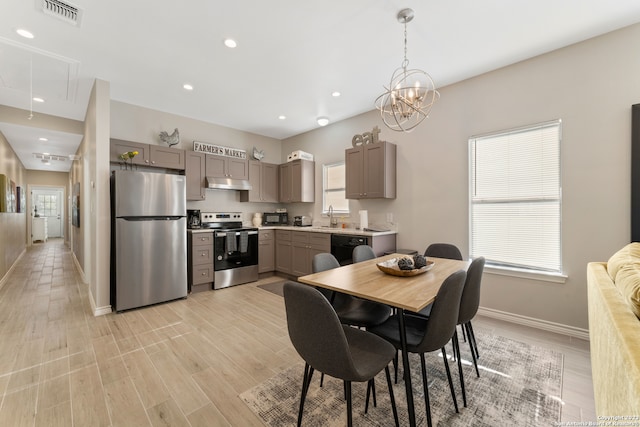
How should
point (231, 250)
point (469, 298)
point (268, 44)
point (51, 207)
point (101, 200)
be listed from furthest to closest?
point (51, 207)
point (231, 250)
point (101, 200)
point (268, 44)
point (469, 298)

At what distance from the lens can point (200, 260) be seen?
411 cm

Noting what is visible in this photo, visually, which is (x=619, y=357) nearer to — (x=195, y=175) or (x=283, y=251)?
(x=283, y=251)

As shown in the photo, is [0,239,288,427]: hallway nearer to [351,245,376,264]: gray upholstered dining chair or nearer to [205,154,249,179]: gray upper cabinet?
[351,245,376,264]: gray upholstered dining chair

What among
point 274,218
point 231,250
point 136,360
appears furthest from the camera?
point 274,218

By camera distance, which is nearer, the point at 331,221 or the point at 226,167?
the point at 226,167

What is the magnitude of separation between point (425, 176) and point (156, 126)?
4303mm

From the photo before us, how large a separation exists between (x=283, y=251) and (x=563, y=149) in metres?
4.13

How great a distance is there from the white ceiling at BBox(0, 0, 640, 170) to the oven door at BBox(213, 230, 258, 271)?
2.13m

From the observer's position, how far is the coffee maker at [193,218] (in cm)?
440

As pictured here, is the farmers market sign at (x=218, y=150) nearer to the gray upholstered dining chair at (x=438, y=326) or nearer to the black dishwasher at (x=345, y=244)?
the black dishwasher at (x=345, y=244)

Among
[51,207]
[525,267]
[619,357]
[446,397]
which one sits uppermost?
[51,207]

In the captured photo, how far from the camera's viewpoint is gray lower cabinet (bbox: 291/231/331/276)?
426 centimetres

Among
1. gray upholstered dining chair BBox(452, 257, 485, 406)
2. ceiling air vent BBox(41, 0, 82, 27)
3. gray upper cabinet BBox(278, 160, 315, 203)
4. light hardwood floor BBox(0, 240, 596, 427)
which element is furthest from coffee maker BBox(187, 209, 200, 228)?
gray upholstered dining chair BBox(452, 257, 485, 406)

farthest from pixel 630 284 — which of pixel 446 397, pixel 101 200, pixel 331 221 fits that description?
pixel 101 200
